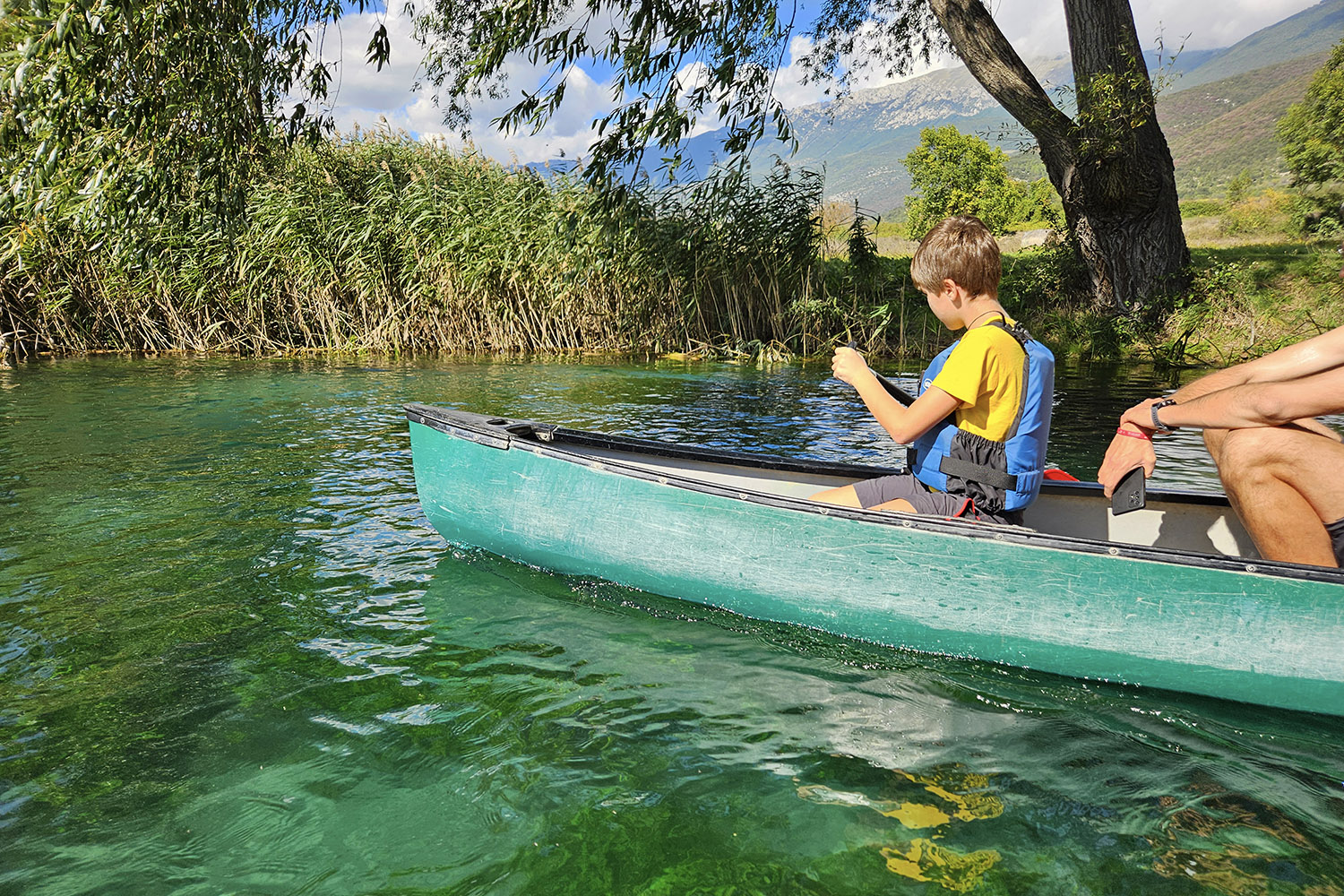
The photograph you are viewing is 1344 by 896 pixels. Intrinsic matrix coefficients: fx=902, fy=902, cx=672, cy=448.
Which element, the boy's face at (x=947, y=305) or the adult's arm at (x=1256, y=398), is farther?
the boy's face at (x=947, y=305)

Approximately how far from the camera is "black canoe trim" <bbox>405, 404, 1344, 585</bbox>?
2861mm

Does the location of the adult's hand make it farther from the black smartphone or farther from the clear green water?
the clear green water

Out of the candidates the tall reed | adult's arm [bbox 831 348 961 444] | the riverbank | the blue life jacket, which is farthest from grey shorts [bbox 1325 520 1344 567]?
the tall reed

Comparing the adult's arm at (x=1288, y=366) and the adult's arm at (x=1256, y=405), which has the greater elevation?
the adult's arm at (x=1288, y=366)

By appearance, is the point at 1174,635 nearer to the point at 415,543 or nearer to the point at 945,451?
the point at 945,451

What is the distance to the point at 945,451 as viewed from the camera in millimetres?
3352

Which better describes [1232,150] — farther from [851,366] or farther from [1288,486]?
[851,366]

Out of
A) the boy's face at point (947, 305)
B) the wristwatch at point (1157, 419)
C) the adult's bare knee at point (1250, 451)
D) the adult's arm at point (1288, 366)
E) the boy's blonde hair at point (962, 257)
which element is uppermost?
the boy's blonde hair at point (962, 257)

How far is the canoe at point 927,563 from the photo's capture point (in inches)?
114

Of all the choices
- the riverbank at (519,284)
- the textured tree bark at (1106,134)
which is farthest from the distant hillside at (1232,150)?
the riverbank at (519,284)

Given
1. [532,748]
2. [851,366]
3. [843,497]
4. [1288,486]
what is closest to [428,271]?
[843,497]

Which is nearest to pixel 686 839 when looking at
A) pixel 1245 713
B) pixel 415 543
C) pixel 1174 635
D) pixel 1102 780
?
pixel 1102 780

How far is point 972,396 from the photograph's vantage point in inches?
121

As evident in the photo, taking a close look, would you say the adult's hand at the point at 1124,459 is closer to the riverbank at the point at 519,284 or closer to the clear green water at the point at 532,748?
the clear green water at the point at 532,748
